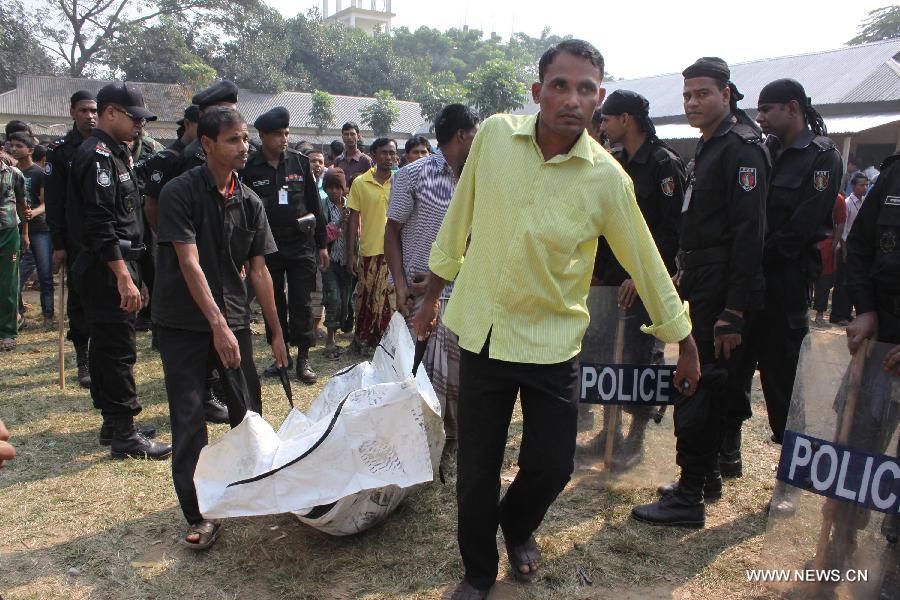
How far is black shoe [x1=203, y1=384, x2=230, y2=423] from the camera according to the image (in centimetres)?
462

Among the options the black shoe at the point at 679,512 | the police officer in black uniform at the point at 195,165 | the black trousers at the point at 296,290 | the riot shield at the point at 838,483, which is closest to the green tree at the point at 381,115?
the black trousers at the point at 296,290

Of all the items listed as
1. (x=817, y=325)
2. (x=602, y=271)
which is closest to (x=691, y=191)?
(x=602, y=271)

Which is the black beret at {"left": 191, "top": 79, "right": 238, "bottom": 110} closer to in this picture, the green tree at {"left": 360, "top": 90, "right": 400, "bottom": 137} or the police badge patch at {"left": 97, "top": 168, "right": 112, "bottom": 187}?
the police badge patch at {"left": 97, "top": 168, "right": 112, "bottom": 187}

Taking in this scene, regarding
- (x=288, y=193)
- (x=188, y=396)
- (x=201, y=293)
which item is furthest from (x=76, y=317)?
(x=201, y=293)

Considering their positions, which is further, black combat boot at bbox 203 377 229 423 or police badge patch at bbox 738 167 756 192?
black combat boot at bbox 203 377 229 423

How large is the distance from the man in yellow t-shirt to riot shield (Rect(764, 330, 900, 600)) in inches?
150

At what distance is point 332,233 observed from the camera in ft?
22.3

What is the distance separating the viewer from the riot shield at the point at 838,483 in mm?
2436

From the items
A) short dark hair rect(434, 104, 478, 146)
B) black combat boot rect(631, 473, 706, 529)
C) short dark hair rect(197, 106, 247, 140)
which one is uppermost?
short dark hair rect(434, 104, 478, 146)

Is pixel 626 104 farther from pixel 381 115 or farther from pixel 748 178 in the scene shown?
pixel 381 115

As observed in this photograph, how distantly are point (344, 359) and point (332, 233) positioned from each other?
135cm

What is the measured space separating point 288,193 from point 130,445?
7.35ft

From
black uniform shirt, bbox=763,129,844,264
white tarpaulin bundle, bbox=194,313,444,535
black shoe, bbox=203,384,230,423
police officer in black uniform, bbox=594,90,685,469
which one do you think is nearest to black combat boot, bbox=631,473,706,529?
police officer in black uniform, bbox=594,90,685,469

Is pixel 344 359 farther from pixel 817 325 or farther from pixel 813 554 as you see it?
pixel 817 325
